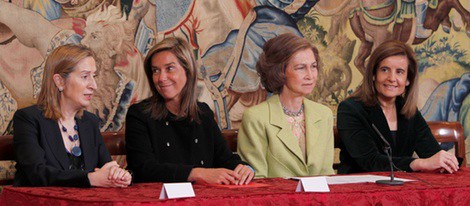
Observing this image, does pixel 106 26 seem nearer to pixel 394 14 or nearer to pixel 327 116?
pixel 327 116

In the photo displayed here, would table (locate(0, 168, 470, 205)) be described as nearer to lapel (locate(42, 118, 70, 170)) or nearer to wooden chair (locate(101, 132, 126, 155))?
lapel (locate(42, 118, 70, 170))

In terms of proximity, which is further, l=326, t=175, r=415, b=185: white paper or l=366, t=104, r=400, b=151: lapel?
l=366, t=104, r=400, b=151: lapel

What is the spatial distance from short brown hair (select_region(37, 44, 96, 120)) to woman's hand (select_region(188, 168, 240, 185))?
0.75 metres

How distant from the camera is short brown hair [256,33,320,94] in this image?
15.3 ft

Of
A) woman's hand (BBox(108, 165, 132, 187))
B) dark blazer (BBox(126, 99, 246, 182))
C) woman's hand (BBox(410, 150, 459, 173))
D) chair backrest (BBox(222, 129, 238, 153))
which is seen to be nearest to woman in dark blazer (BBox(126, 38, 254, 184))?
dark blazer (BBox(126, 99, 246, 182))

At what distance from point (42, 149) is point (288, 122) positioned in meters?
1.38

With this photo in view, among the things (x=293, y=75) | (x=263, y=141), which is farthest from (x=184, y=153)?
(x=293, y=75)

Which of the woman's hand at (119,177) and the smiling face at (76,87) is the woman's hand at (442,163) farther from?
the smiling face at (76,87)

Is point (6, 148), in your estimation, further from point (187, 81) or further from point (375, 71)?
point (375, 71)

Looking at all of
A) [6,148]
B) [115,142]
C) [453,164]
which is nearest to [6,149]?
[6,148]

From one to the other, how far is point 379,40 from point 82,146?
260 cm

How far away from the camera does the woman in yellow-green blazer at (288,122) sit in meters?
4.50

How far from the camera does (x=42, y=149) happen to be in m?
3.94

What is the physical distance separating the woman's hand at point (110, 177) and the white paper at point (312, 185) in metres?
0.73
